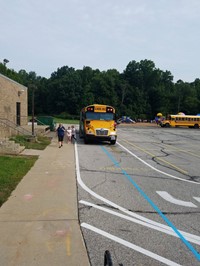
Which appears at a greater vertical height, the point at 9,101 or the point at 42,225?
the point at 9,101

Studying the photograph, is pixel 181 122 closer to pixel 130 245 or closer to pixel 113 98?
pixel 113 98

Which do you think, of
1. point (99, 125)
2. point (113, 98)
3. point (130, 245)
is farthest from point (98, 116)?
point (113, 98)

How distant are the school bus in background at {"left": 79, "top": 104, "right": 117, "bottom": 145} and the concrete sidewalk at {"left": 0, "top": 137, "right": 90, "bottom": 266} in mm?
11736

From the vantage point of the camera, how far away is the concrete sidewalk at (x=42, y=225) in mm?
4574

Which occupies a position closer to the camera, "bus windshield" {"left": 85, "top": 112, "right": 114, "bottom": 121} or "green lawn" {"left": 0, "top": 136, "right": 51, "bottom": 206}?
"green lawn" {"left": 0, "top": 136, "right": 51, "bottom": 206}

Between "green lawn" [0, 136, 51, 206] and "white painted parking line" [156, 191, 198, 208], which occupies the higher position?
"green lawn" [0, 136, 51, 206]

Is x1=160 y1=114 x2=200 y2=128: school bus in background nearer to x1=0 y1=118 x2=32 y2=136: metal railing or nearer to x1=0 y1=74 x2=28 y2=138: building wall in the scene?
x1=0 y1=74 x2=28 y2=138: building wall

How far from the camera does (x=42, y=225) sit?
19.1 ft

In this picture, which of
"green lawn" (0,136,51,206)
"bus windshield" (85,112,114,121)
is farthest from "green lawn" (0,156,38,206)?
"bus windshield" (85,112,114,121)

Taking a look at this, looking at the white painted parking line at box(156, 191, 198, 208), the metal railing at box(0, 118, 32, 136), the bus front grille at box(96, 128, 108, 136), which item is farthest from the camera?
the bus front grille at box(96, 128, 108, 136)

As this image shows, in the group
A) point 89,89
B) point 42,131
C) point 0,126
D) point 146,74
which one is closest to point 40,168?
point 0,126

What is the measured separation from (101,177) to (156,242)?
533 cm

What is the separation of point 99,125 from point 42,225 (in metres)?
16.3

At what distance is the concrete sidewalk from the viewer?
4.57m
